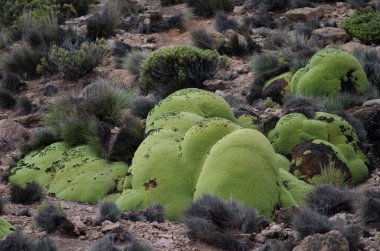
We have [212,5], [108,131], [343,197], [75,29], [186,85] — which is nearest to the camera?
[343,197]

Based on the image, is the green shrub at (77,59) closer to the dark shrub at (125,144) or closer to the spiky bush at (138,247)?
the dark shrub at (125,144)

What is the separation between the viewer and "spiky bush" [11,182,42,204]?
8.36 m

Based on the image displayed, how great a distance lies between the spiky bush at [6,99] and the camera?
48.7 ft

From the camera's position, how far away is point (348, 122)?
10.8m

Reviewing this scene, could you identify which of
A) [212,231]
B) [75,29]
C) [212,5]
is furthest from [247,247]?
[212,5]

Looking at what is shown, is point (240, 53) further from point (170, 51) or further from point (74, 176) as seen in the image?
point (74, 176)

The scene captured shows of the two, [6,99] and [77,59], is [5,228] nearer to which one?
[6,99]

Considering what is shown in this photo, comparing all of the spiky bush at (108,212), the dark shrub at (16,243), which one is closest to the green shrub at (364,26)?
the spiky bush at (108,212)

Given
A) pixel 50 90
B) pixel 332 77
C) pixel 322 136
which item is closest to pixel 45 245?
pixel 322 136

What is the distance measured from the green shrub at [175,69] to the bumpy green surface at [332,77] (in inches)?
100

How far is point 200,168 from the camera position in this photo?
27.7ft

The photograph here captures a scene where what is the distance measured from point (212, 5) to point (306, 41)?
5148mm

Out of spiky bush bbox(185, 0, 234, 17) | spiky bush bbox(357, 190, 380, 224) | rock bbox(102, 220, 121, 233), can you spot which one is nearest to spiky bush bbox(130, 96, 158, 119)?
rock bbox(102, 220, 121, 233)

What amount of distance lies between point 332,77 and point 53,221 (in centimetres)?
→ 715
